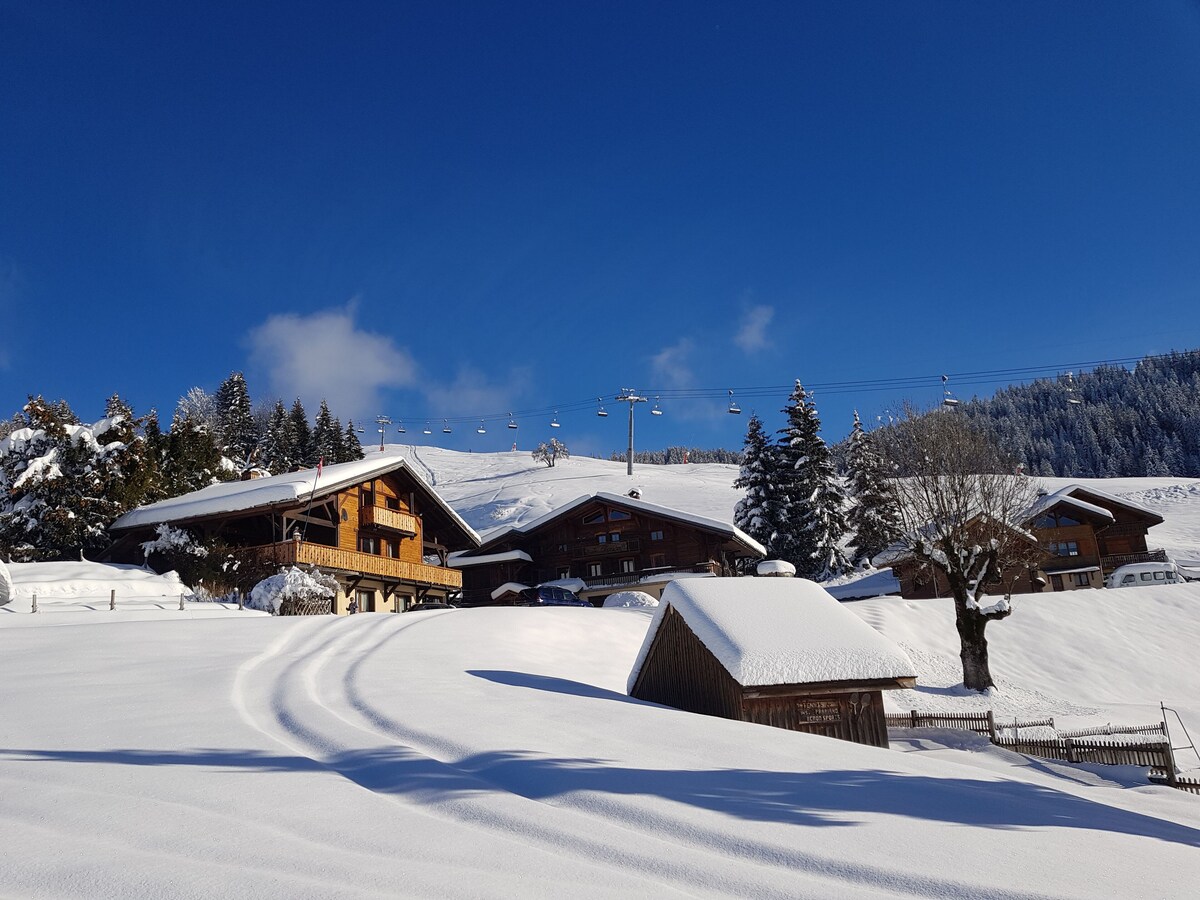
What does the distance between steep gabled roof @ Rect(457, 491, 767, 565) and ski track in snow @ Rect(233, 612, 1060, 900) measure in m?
34.1

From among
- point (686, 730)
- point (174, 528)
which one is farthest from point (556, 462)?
point (686, 730)

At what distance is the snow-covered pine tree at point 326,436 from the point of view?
75.6m

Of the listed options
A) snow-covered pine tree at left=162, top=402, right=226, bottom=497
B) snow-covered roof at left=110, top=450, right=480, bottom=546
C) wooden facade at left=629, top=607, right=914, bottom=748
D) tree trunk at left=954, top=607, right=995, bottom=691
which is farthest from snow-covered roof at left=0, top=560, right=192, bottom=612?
tree trunk at left=954, top=607, right=995, bottom=691

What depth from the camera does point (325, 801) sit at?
281 inches

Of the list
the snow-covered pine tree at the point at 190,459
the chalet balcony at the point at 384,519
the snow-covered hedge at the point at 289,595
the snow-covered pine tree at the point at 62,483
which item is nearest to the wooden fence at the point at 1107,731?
the snow-covered hedge at the point at 289,595

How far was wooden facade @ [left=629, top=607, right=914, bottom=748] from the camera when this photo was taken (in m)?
14.1

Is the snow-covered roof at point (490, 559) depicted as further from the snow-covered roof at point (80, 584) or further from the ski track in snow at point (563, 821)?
the ski track in snow at point (563, 821)

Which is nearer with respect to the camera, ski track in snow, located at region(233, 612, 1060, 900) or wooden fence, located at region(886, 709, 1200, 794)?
ski track in snow, located at region(233, 612, 1060, 900)

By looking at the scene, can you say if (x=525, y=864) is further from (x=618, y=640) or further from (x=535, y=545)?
(x=535, y=545)

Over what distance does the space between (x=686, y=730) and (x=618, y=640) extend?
15151 millimetres

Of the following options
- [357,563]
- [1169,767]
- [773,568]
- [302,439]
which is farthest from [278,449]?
[1169,767]

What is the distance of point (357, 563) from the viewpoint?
3384cm

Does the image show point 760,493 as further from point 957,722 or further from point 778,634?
point 778,634

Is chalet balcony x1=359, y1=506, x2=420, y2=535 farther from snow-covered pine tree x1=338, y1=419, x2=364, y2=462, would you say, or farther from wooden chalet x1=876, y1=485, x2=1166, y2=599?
snow-covered pine tree x1=338, y1=419, x2=364, y2=462
